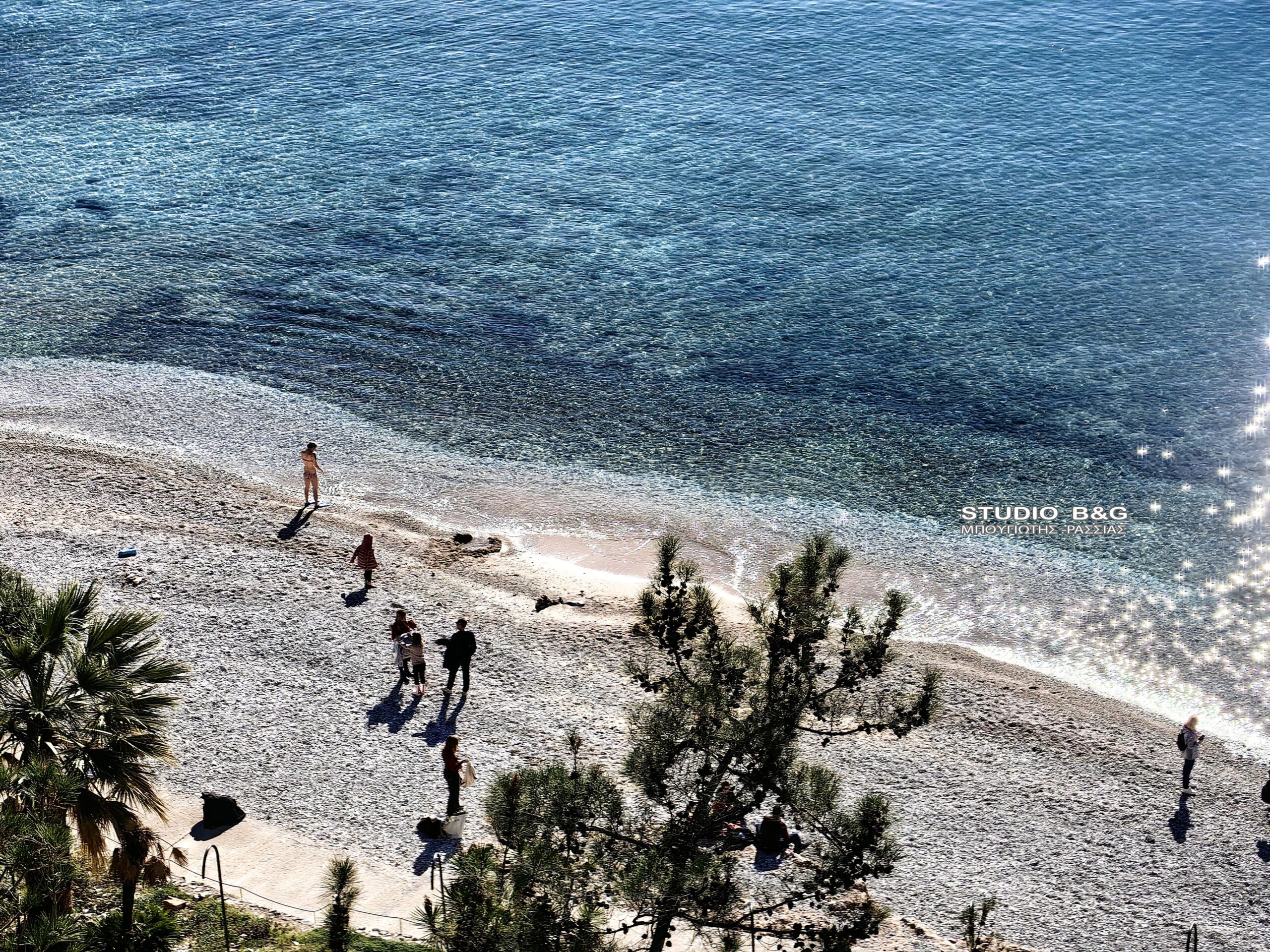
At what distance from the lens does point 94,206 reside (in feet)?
155

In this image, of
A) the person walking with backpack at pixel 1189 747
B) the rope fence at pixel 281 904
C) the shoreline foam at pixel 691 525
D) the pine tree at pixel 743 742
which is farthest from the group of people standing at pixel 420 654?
the person walking with backpack at pixel 1189 747

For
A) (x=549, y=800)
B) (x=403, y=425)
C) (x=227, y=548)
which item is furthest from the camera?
(x=403, y=425)

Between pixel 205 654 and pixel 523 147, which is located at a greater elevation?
pixel 523 147

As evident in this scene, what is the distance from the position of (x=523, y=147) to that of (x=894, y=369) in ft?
70.3

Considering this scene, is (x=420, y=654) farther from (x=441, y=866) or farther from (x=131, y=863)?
(x=131, y=863)

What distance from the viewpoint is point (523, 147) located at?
51938 millimetres

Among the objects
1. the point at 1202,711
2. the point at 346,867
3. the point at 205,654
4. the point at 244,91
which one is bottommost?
the point at 1202,711

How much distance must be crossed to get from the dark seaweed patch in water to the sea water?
0.24m

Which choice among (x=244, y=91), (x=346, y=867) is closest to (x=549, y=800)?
(x=346, y=867)

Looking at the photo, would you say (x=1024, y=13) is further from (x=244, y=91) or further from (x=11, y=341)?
(x=11, y=341)

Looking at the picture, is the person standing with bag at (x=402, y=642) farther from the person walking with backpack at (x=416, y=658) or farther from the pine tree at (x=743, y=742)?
the pine tree at (x=743, y=742)

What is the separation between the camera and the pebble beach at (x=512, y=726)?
18844 mm

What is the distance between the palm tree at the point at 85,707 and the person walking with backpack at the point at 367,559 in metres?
11.8

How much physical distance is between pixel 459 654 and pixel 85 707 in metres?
9.20
